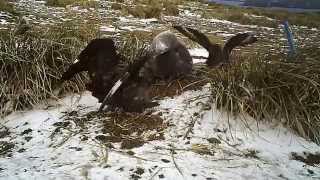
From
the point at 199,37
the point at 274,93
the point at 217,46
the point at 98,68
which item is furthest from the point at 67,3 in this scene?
the point at 274,93

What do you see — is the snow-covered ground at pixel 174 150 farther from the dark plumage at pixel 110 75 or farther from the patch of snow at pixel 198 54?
the patch of snow at pixel 198 54

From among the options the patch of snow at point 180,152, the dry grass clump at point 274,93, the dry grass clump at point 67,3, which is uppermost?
the dry grass clump at point 67,3

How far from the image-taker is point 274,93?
12.7 ft

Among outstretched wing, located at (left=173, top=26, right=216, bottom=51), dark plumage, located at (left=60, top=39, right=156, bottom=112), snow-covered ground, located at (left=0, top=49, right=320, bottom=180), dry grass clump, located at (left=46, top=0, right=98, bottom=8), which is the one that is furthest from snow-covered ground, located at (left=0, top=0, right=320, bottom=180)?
dry grass clump, located at (left=46, top=0, right=98, bottom=8)

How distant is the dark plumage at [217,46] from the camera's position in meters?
4.75

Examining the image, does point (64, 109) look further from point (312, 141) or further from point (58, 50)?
point (312, 141)

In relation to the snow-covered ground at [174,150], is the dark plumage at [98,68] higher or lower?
higher

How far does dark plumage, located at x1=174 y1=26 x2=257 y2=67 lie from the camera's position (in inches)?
187

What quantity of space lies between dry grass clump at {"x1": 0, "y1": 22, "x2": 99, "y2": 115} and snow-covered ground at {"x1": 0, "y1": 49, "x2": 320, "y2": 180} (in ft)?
0.92

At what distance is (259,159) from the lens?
11.0ft

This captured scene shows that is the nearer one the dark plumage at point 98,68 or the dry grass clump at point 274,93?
the dry grass clump at point 274,93

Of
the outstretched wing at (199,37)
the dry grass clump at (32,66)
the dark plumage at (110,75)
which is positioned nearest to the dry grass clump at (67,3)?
the dry grass clump at (32,66)

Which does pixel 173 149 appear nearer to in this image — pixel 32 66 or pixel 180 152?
pixel 180 152

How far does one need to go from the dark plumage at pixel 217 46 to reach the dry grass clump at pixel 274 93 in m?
0.71
